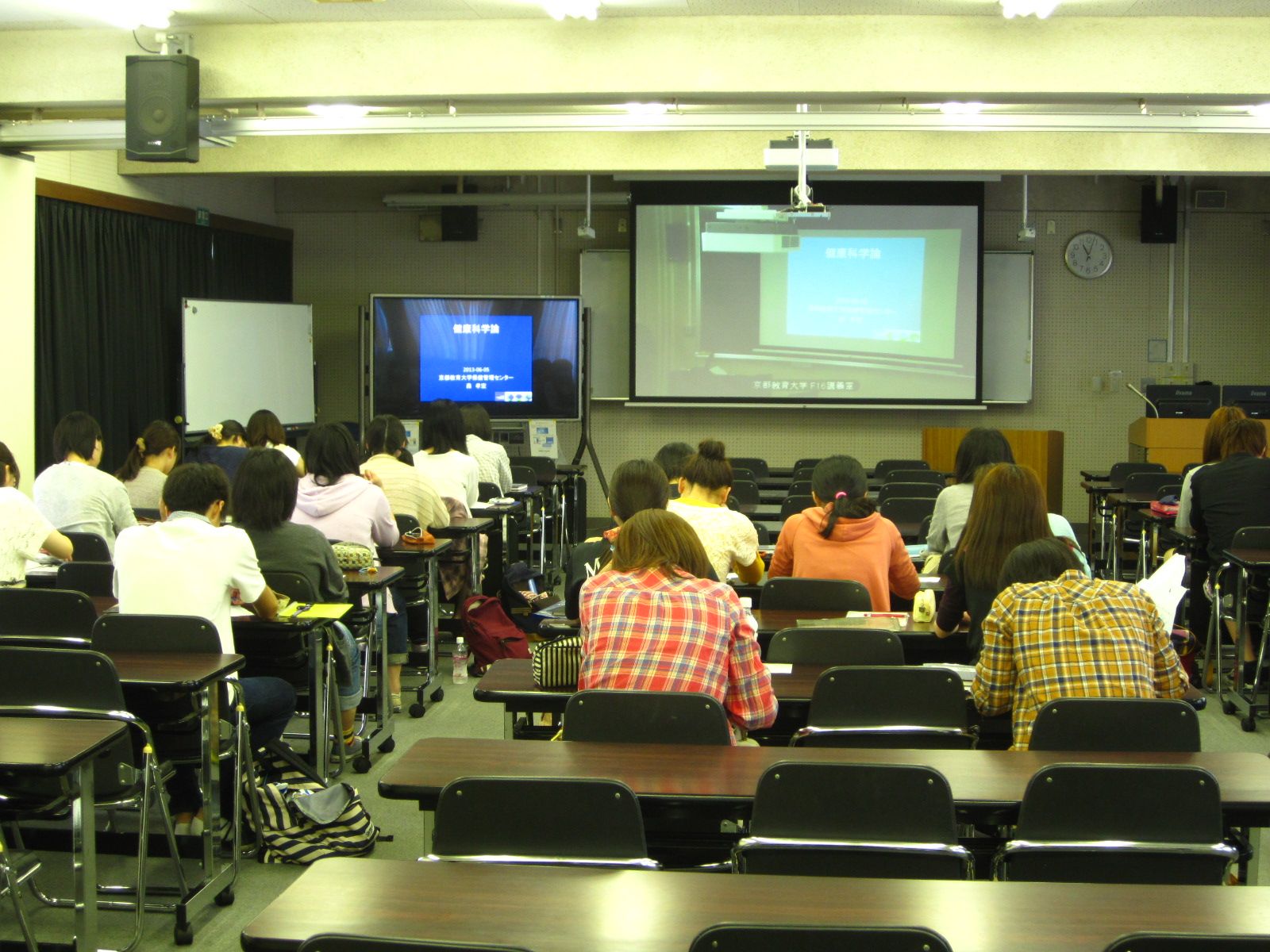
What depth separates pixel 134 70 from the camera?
6.44m

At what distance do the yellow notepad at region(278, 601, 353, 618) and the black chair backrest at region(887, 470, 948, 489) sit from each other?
5.46 meters

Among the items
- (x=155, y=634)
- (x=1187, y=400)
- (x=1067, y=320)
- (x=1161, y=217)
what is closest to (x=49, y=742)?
(x=155, y=634)

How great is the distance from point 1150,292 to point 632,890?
11411 mm

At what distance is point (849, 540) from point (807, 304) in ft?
23.7

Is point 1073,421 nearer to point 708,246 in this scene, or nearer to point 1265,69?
point 708,246

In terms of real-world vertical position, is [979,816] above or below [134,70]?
below

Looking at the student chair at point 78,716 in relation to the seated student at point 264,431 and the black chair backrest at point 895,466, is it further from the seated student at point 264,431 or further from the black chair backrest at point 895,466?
the black chair backrest at point 895,466

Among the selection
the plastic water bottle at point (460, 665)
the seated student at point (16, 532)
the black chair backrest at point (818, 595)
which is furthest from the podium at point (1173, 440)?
the seated student at point (16, 532)

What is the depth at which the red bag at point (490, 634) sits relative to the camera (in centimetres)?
650

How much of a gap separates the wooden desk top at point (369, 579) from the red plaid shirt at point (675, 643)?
1.93 meters

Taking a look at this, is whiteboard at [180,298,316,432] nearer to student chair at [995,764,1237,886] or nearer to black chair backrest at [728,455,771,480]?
black chair backrest at [728,455,771,480]

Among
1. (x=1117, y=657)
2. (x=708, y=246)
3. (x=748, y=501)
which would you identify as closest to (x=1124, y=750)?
(x=1117, y=657)

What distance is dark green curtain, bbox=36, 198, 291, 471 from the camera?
884 centimetres

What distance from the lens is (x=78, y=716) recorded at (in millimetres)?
3357
